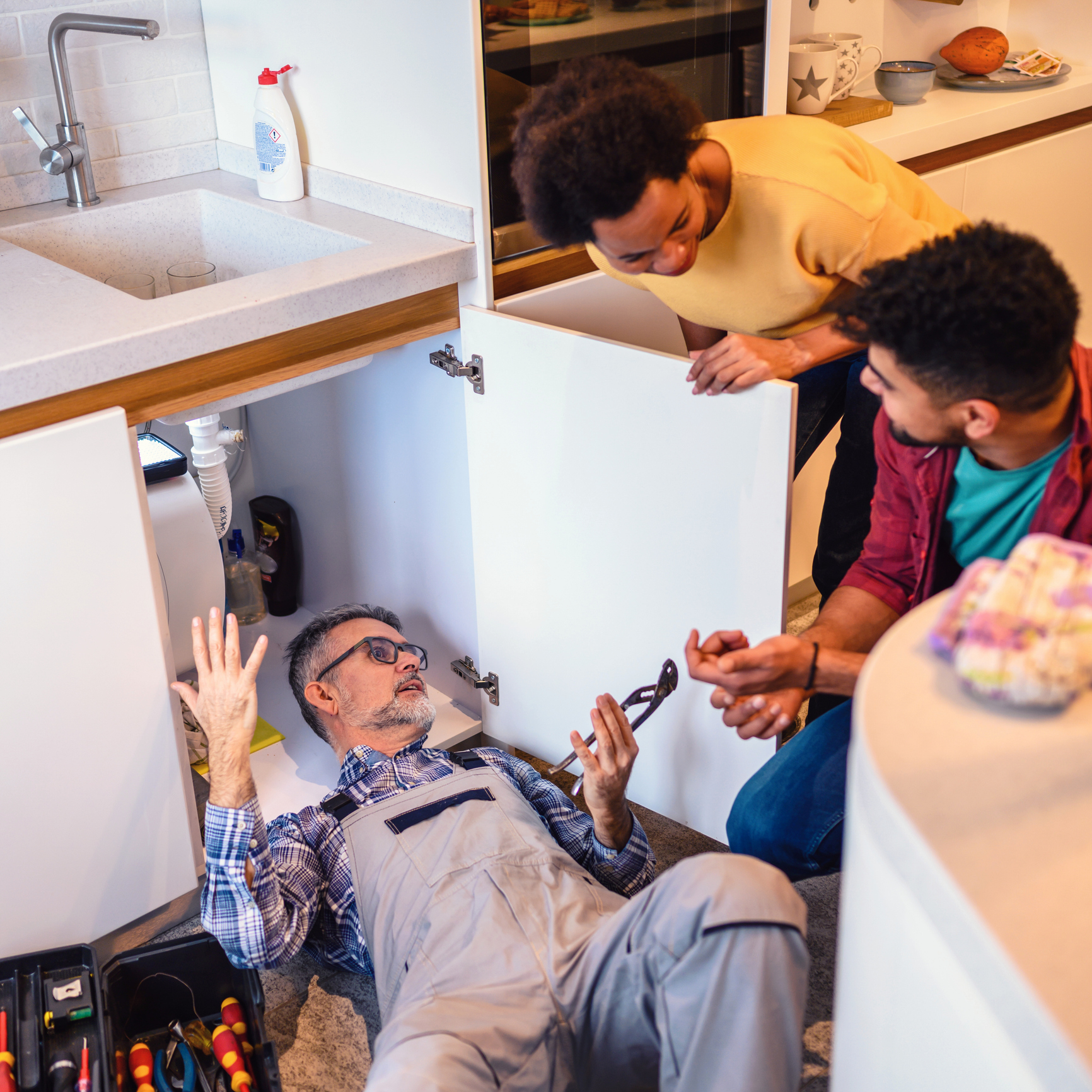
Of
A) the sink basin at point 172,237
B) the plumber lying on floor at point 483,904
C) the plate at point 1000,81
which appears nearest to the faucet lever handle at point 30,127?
the sink basin at point 172,237

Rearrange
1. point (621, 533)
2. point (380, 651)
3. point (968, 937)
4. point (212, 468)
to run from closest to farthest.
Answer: point (968, 937) → point (621, 533) → point (380, 651) → point (212, 468)

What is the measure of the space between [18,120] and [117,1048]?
53.0 inches

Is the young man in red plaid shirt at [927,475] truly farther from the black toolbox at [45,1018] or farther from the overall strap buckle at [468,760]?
the black toolbox at [45,1018]

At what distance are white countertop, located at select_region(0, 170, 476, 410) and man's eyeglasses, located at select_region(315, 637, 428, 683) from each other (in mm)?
514

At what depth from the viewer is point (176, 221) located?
75.7 inches

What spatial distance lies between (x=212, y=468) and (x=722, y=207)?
955mm

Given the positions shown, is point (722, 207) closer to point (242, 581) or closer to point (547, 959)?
point (547, 959)

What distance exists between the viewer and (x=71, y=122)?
1.78 metres

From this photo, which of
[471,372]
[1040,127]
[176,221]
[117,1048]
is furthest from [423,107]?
[1040,127]

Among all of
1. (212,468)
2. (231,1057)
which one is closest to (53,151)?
(212,468)

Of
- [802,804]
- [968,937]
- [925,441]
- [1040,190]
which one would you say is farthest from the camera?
[1040,190]

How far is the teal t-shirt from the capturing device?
1.12 m

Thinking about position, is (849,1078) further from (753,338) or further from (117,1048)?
(117,1048)

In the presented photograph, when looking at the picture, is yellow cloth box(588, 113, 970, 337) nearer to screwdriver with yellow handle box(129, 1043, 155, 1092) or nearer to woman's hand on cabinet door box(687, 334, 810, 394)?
woman's hand on cabinet door box(687, 334, 810, 394)
